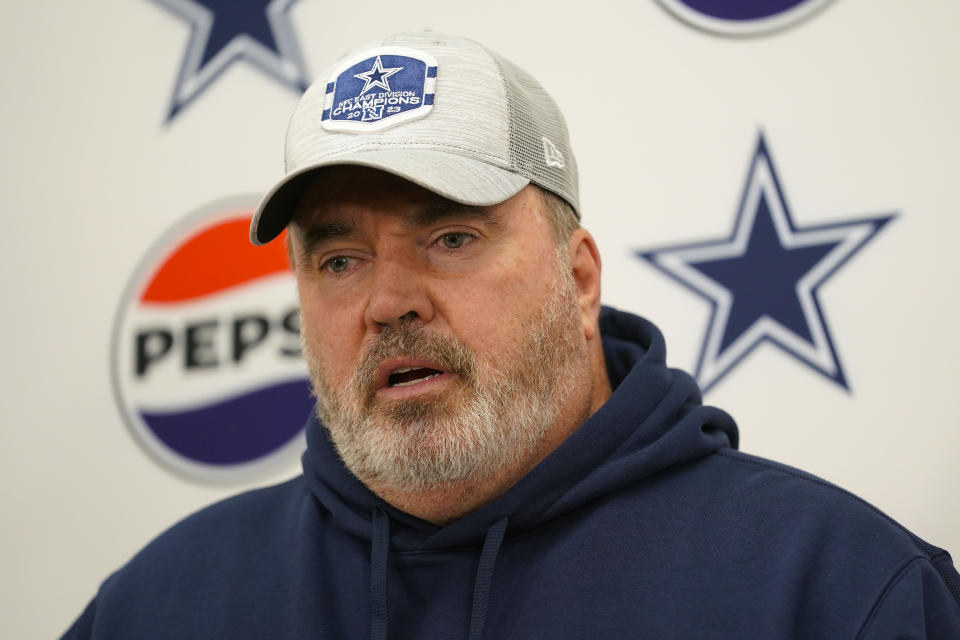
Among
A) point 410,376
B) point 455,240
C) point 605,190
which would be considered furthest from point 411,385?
point 605,190

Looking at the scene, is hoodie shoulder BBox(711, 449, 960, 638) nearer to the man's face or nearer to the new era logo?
the man's face

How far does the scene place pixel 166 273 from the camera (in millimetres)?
1568

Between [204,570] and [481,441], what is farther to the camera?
[204,570]

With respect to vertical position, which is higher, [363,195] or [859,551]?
[363,195]

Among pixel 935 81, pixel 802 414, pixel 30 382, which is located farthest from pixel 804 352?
pixel 30 382

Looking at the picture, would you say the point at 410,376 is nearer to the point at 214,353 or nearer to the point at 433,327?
the point at 433,327

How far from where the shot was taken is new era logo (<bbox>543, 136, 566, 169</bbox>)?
37.5 inches

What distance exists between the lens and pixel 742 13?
1.29m

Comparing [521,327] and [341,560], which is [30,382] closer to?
[341,560]

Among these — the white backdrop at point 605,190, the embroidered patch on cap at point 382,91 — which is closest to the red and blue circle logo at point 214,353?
the white backdrop at point 605,190

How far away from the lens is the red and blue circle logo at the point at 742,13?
1266 mm

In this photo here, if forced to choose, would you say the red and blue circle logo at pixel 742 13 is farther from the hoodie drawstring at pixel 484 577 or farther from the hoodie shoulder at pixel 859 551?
the hoodie drawstring at pixel 484 577

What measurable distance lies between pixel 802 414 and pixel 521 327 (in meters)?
0.54

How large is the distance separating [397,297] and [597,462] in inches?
9.9
